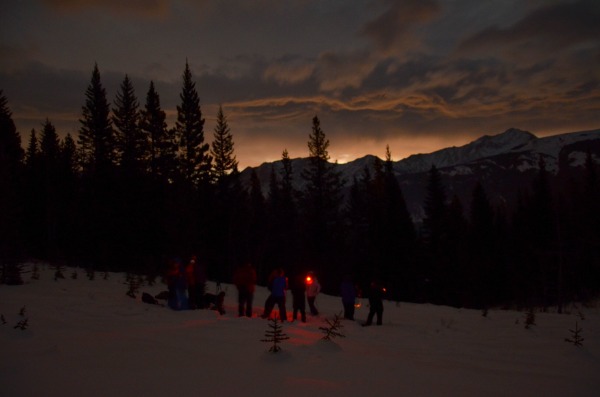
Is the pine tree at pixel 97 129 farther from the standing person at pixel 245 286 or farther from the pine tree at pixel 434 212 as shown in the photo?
the pine tree at pixel 434 212

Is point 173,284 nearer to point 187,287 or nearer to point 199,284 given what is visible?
point 187,287

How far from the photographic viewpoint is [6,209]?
49.8 feet

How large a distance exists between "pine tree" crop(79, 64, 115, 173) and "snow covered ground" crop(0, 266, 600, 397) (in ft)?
90.0

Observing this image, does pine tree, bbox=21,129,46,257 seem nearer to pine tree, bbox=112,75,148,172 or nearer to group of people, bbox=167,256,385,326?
pine tree, bbox=112,75,148,172

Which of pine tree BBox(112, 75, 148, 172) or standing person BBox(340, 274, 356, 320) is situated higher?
pine tree BBox(112, 75, 148, 172)

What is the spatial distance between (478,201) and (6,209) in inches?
2144

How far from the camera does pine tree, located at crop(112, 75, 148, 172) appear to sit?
37.2 metres

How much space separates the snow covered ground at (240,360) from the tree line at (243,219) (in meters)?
16.7

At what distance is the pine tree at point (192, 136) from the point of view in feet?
129

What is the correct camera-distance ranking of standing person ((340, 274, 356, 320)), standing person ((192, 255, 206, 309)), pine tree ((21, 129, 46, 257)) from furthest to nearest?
1. pine tree ((21, 129, 46, 257))
2. standing person ((340, 274, 356, 320))
3. standing person ((192, 255, 206, 309))

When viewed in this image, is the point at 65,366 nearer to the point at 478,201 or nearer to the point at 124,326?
the point at 124,326

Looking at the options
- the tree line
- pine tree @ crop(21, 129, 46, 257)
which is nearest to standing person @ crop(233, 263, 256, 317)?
the tree line

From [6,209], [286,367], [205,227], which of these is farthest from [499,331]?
[205,227]

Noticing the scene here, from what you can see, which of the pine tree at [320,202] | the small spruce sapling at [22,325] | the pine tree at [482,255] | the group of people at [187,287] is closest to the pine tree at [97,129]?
the pine tree at [320,202]
